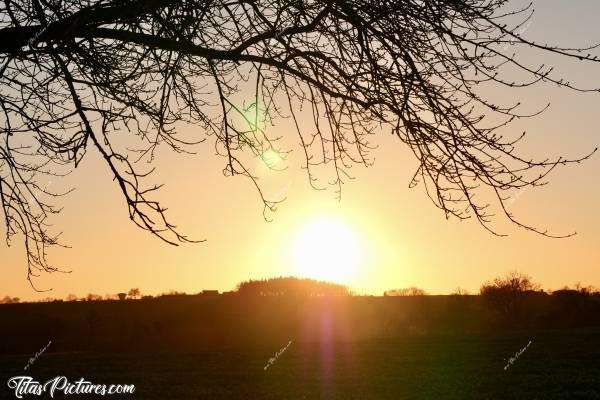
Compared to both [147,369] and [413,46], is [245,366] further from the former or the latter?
[413,46]

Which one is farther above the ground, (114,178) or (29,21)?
(29,21)

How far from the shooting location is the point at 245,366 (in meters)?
29.7

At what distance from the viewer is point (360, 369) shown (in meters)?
26.8

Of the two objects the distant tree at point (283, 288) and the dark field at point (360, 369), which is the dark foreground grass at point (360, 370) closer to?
the dark field at point (360, 369)

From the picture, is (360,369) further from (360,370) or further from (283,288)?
(283,288)

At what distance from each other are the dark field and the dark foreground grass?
0.12 ft

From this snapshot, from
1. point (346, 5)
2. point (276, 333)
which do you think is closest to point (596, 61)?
point (346, 5)

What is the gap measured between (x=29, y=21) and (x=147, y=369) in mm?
26590

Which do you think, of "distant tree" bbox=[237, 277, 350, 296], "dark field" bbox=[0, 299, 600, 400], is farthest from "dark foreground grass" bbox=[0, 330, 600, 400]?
"distant tree" bbox=[237, 277, 350, 296]

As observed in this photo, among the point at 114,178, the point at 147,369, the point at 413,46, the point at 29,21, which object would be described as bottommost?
the point at 147,369

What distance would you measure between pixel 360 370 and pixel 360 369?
38 centimetres

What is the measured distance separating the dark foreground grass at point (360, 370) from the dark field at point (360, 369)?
36mm

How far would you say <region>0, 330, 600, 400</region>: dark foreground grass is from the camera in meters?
20.1

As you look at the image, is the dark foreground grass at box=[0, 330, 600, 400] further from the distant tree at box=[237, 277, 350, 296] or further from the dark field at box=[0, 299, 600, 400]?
the distant tree at box=[237, 277, 350, 296]
